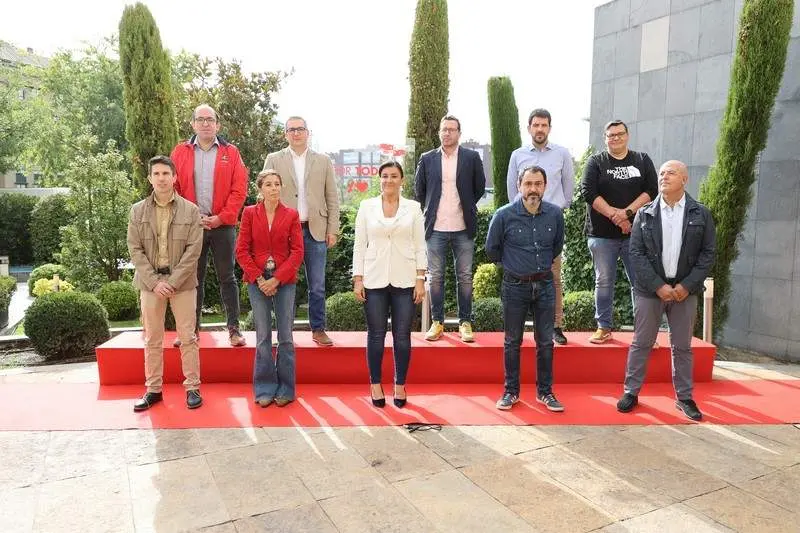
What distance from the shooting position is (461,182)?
4820 mm

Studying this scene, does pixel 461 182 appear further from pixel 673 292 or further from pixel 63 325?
pixel 63 325

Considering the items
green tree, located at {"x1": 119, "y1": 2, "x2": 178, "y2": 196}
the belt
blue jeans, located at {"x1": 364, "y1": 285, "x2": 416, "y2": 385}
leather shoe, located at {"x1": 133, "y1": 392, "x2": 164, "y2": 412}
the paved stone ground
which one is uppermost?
green tree, located at {"x1": 119, "y1": 2, "x2": 178, "y2": 196}

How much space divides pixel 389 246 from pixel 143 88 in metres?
4.79

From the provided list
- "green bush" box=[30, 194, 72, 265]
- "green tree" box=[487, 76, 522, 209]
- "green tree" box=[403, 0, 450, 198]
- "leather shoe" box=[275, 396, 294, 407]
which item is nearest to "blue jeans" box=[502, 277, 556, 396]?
"leather shoe" box=[275, 396, 294, 407]

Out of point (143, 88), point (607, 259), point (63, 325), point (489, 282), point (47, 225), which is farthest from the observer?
point (47, 225)

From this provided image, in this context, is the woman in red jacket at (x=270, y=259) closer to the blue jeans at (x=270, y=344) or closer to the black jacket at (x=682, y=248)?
the blue jeans at (x=270, y=344)

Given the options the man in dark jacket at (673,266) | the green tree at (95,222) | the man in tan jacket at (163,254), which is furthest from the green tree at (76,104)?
the man in dark jacket at (673,266)

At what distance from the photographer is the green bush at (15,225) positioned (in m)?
20.3

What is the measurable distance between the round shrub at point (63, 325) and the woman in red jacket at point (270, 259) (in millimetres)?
3275

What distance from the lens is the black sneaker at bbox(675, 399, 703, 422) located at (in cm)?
429

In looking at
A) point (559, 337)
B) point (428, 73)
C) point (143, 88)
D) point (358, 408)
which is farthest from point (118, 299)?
point (559, 337)

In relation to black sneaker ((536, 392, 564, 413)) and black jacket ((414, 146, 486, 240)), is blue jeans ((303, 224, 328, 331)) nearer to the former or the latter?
black jacket ((414, 146, 486, 240))

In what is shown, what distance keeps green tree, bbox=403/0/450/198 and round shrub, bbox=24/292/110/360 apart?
13.7ft

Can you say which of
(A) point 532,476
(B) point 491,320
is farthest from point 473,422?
(B) point 491,320
